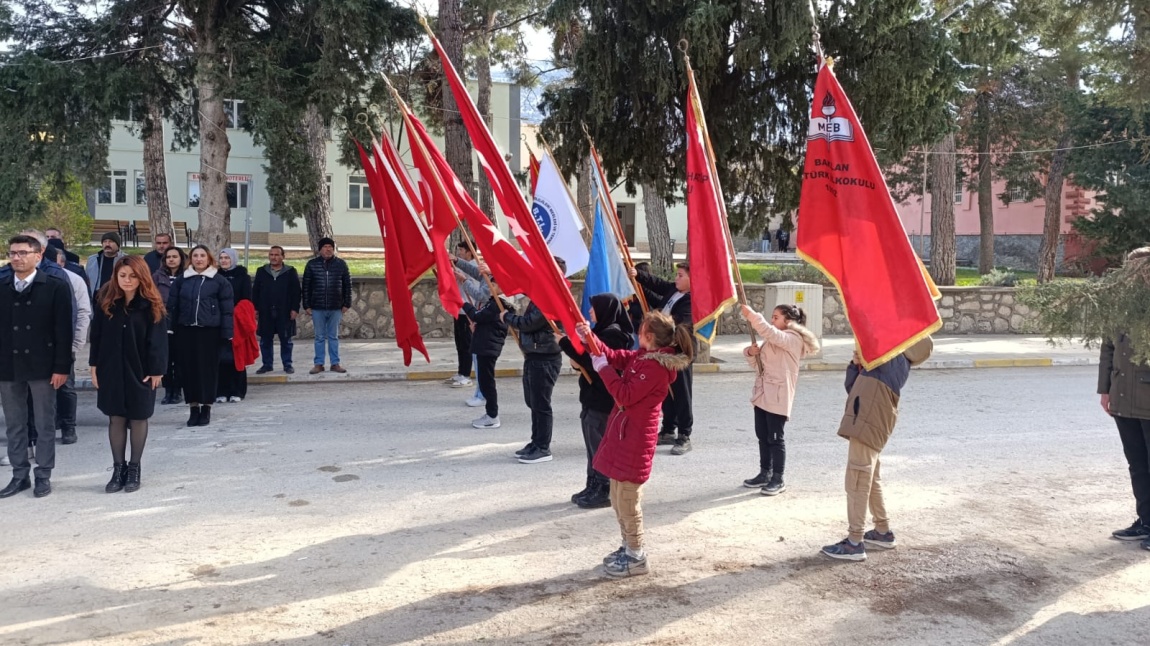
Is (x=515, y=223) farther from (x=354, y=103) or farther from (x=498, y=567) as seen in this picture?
(x=354, y=103)

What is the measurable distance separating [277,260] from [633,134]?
5.59 metres

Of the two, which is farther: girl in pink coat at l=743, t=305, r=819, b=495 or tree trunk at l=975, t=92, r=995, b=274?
tree trunk at l=975, t=92, r=995, b=274

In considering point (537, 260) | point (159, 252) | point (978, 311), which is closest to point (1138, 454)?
point (537, 260)

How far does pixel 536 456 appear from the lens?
8.24 metres

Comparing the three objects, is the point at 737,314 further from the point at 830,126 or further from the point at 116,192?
the point at 116,192

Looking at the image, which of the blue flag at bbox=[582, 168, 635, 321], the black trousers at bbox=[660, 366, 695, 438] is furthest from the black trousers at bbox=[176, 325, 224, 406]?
the black trousers at bbox=[660, 366, 695, 438]

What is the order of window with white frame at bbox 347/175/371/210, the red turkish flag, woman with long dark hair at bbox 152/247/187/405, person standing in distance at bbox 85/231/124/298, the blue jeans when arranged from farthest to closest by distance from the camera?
window with white frame at bbox 347/175/371/210
the blue jeans
person standing in distance at bbox 85/231/124/298
woman with long dark hair at bbox 152/247/187/405
the red turkish flag

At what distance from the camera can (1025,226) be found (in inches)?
1624

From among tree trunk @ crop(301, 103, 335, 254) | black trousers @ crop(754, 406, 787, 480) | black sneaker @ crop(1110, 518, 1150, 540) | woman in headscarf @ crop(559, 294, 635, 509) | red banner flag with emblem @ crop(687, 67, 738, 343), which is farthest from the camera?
tree trunk @ crop(301, 103, 335, 254)

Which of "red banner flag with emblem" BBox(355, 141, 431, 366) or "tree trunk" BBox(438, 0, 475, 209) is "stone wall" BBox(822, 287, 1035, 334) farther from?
"red banner flag with emblem" BBox(355, 141, 431, 366)

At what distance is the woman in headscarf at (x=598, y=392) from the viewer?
6.60 m

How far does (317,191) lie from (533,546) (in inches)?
437

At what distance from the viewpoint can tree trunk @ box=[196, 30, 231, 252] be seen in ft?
48.9

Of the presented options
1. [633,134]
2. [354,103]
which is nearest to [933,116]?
[633,134]
